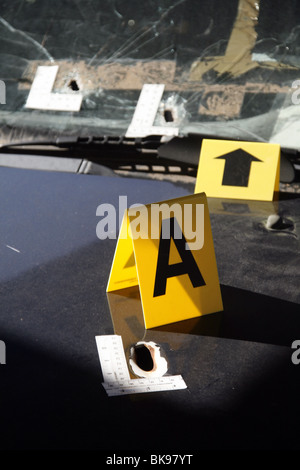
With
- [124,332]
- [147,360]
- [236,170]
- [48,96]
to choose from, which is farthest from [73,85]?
[147,360]

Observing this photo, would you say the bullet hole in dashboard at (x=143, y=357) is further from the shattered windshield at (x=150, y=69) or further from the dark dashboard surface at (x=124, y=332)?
the shattered windshield at (x=150, y=69)

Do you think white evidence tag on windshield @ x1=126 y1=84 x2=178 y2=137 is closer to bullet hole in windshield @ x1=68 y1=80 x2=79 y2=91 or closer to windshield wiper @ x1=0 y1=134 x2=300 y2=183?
windshield wiper @ x1=0 y1=134 x2=300 y2=183

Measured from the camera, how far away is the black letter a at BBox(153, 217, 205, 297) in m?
1.59

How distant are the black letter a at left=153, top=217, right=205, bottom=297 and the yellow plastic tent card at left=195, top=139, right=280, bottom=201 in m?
0.58

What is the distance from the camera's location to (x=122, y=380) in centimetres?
135

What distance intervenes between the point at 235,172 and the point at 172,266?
27.2 inches

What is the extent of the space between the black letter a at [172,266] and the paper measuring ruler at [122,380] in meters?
0.20

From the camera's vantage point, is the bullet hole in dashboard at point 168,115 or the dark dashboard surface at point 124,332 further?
the bullet hole in dashboard at point 168,115

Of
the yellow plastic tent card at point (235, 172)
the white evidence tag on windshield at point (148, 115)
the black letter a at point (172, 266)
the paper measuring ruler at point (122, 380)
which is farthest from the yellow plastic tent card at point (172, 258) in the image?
the white evidence tag on windshield at point (148, 115)

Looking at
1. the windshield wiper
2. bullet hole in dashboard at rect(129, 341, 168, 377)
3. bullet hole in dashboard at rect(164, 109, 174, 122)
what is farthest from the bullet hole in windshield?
bullet hole in dashboard at rect(129, 341, 168, 377)

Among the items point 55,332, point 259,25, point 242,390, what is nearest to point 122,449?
point 242,390

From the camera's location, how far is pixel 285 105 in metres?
2.23

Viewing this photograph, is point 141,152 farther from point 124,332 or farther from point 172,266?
point 124,332

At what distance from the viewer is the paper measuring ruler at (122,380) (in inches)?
52.2
